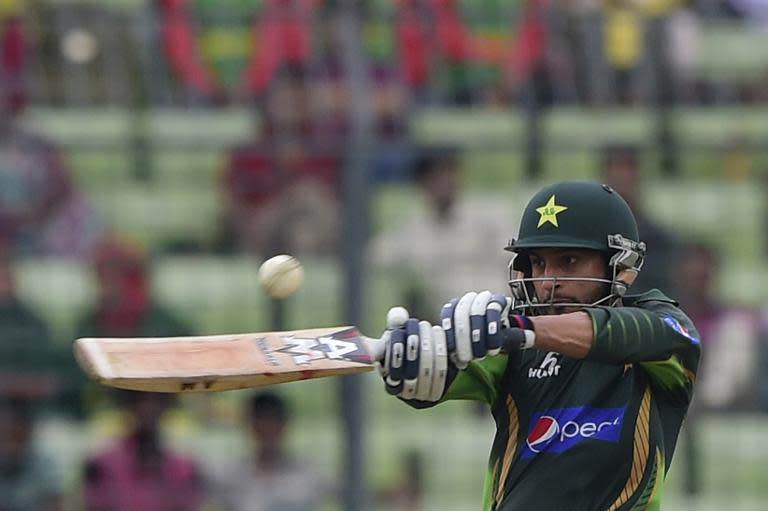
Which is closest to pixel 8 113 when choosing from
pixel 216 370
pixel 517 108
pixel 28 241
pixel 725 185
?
pixel 28 241

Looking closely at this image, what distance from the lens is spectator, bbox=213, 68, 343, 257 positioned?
7.09 metres

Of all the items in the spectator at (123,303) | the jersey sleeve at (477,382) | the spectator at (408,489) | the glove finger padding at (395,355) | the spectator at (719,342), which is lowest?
→ the spectator at (408,489)

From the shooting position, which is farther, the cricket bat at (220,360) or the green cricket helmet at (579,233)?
the green cricket helmet at (579,233)

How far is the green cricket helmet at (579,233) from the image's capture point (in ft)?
13.4

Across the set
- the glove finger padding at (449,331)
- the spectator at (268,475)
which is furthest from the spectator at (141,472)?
the glove finger padding at (449,331)

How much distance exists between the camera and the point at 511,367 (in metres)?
4.16

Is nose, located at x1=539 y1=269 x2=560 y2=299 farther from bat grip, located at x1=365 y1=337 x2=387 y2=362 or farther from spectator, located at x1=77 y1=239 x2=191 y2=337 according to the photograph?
spectator, located at x1=77 y1=239 x2=191 y2=337

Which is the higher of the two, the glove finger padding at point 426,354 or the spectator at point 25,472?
the glove finger padding at point 426,354

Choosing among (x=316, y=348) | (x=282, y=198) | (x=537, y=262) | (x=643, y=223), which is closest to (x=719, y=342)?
(x=643, y=223)

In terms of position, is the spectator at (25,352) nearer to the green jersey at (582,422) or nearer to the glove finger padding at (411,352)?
the green jersey at (582,422)

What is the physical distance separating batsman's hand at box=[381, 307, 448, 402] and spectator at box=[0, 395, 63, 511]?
3578mm

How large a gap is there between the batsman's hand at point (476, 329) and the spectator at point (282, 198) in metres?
3.40

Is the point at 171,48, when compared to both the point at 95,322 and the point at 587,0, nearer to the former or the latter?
the point at 95,322

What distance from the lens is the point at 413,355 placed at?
3717 millimetres
